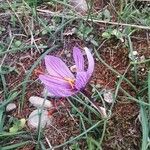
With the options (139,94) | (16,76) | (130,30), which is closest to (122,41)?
(130,30)

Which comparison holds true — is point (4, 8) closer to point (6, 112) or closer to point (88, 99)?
point (6, 112)

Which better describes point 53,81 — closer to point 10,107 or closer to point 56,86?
point 56,86

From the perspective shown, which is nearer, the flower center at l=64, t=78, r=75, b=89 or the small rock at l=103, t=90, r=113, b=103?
the flower center at l=64, t=78, r=75, b=89

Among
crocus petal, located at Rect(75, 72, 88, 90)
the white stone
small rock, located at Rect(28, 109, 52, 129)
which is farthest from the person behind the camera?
the white stone

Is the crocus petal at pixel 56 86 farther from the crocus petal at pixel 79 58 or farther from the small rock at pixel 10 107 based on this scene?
the small rock at pixel 10 107

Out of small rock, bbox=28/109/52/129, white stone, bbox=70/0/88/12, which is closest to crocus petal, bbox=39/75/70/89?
small rock, bbox=28/109/52/129

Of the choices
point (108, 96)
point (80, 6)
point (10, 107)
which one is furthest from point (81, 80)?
point (80, 6)

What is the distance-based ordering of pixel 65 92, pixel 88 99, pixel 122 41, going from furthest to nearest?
pixel 122 41 → pixel 88 99 → pixel 65 92

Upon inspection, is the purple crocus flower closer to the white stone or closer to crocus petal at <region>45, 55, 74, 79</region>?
crocus petal at <region>45, 55, 74, 79</region>
